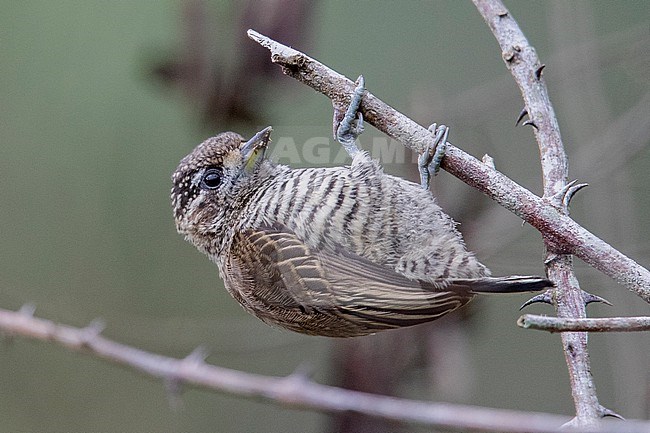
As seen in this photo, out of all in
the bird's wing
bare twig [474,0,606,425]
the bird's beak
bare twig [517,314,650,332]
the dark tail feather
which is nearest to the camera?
bare twig [517,314,650,332]

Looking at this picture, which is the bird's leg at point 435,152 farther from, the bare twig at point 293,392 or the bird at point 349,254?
the bare twig at point 293,392

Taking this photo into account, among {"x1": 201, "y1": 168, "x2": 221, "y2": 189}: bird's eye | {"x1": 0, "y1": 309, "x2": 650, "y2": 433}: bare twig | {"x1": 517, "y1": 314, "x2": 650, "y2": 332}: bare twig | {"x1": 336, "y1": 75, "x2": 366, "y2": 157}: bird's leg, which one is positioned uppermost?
{"x1": 336, "y1": 75, "x2": 366, "y2": 157}: bird's leg

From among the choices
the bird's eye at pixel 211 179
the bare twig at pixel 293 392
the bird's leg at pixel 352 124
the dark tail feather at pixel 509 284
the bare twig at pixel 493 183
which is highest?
the bird's leg at pixel 352 124

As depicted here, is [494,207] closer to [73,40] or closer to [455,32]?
[455,32]

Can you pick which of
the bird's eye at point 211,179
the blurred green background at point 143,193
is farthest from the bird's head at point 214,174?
the blurred green background at point 143,193

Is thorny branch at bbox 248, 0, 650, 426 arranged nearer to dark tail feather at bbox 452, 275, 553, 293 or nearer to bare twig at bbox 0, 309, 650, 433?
dark tail feather at bbox 452, 275, 553, 293

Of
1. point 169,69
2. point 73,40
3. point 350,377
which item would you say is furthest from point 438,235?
point 73,40

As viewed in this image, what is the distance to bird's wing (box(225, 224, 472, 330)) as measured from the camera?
2.27 meters

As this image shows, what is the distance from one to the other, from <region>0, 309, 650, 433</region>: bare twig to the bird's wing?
358 mm

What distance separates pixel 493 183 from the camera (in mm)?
1982

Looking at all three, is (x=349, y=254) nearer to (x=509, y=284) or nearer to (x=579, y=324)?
(x=509, y=284)

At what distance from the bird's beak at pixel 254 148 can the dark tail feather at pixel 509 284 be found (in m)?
0.97

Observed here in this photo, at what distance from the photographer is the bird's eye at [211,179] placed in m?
2.91

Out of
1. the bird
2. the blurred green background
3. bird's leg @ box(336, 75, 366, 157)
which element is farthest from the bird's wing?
the blurred green background
